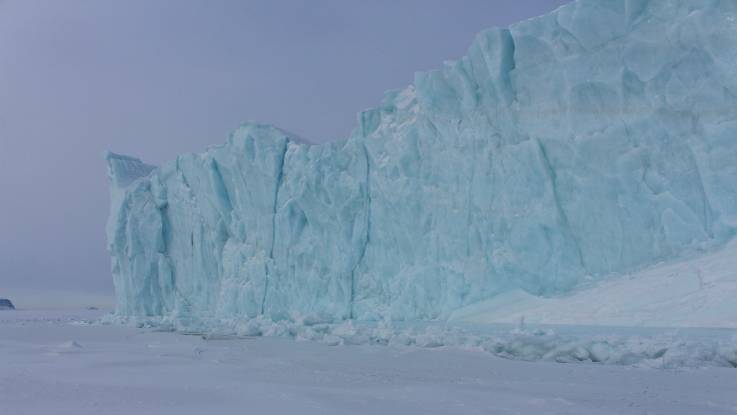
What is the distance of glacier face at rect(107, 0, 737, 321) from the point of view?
34.3 ft

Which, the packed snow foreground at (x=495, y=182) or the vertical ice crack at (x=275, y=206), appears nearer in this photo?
the packed snow foreground at (x=495, y=182)

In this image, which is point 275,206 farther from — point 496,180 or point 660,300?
point 660,300

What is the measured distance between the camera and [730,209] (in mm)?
9945

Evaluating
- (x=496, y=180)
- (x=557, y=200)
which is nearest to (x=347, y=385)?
(x=557, y=200)

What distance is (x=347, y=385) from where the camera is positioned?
4.86 metres

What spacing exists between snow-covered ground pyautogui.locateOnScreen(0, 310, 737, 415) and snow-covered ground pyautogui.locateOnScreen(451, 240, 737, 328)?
286 centimetres

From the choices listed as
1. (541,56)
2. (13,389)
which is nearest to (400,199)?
(541,56)

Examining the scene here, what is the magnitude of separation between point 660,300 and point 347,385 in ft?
19.4

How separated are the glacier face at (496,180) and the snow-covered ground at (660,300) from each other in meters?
0.65

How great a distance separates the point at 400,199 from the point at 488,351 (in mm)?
7169

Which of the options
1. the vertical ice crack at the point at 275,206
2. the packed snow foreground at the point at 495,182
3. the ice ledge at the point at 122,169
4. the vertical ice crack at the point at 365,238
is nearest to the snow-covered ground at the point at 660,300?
the packed snow foreground at the point at 495,182

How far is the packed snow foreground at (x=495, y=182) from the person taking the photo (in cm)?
1047

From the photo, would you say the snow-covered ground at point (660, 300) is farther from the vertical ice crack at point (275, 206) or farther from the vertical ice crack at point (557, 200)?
the vertical ice crack at point (275, 206)

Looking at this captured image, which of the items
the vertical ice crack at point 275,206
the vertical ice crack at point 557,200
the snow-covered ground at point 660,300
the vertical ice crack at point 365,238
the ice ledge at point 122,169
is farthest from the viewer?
the ice ledge at point 122,169
